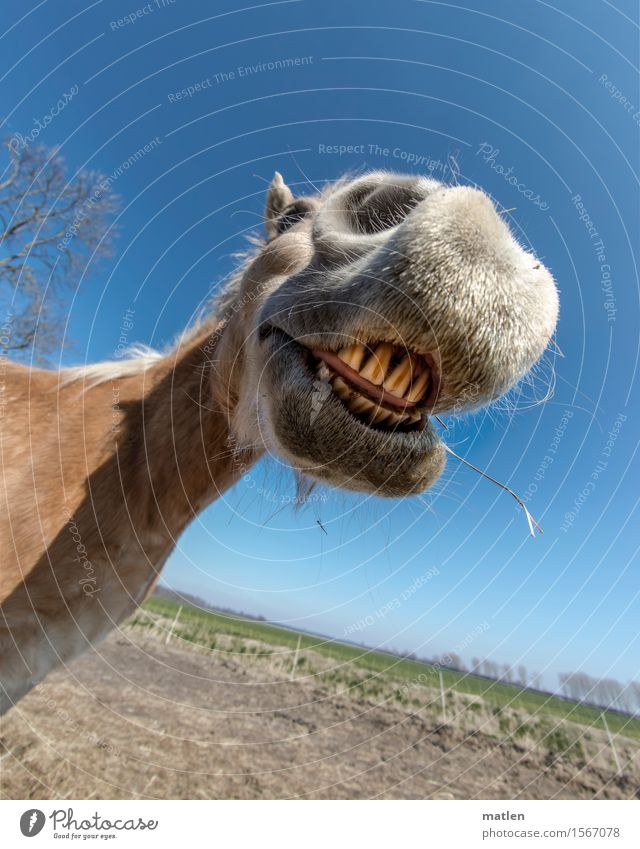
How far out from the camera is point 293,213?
10.6 feet

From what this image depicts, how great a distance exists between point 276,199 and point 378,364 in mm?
2400

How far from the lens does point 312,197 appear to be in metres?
3.29

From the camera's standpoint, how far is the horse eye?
316 cm

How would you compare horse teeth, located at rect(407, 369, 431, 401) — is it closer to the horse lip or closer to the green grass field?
the horse lip

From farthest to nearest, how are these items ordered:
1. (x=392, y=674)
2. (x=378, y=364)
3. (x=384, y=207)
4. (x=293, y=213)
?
(x=392, y=674) < (x=293, y=213) < (x=384, y=207) < (x=378, y=364)

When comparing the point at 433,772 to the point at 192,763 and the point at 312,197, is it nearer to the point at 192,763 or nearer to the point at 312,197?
the point at 192,763

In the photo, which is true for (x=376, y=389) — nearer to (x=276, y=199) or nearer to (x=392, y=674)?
(x=276, y=199)

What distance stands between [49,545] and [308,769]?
6720 millimetres

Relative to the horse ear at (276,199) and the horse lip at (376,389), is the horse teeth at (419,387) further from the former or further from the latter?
the horse ear at (276,199)

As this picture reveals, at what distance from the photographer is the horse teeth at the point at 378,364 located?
5.95 ft
